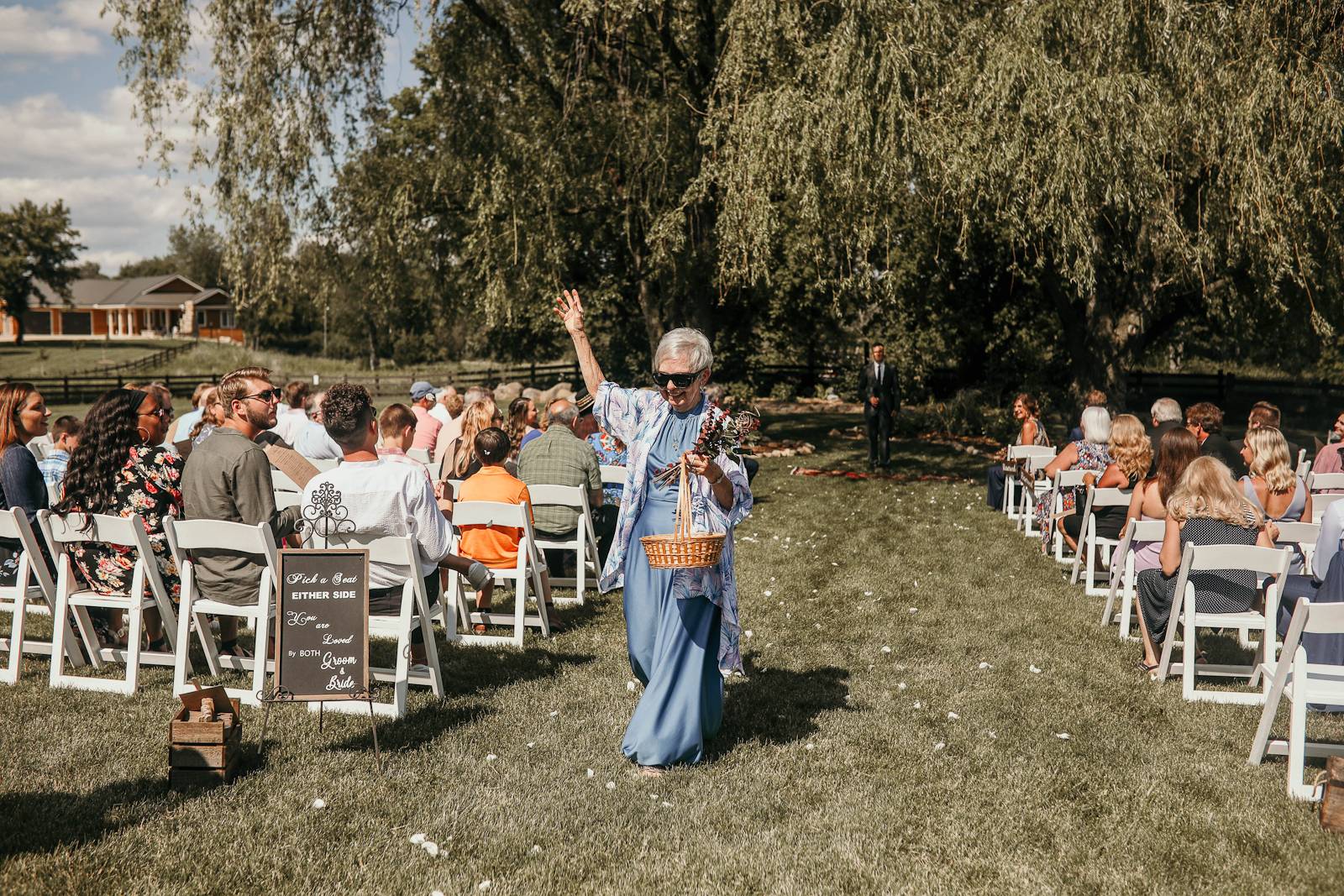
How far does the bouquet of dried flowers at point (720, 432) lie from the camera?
4.69 metres

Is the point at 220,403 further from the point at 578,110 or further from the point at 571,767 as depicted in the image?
the point at 578,110

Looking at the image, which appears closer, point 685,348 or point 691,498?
point 685,348

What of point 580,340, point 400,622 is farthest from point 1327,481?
point 400,622

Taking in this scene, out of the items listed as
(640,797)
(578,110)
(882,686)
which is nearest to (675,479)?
(640,797)

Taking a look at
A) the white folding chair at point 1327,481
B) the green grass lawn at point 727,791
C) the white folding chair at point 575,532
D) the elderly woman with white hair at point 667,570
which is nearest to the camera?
the green grass lawn at point 727,791

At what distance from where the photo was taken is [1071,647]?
721 centimetres

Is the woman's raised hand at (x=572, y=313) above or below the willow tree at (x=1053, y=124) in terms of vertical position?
below

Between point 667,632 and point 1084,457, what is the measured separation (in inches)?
250

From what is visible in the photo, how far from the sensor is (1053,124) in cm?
1216

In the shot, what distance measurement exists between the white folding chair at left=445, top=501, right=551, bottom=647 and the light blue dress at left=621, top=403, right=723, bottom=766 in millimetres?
2221

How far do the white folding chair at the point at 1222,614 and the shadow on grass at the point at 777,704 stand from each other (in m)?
1.85

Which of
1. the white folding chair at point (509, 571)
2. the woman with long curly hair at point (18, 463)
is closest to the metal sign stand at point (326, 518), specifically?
the white folding chair at point (509, 571)

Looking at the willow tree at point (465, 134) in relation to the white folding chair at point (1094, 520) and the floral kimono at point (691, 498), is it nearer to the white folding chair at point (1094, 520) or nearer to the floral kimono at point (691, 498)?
the white folding chair at point (1094, 520)

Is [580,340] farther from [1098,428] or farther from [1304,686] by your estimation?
[1098,428]
